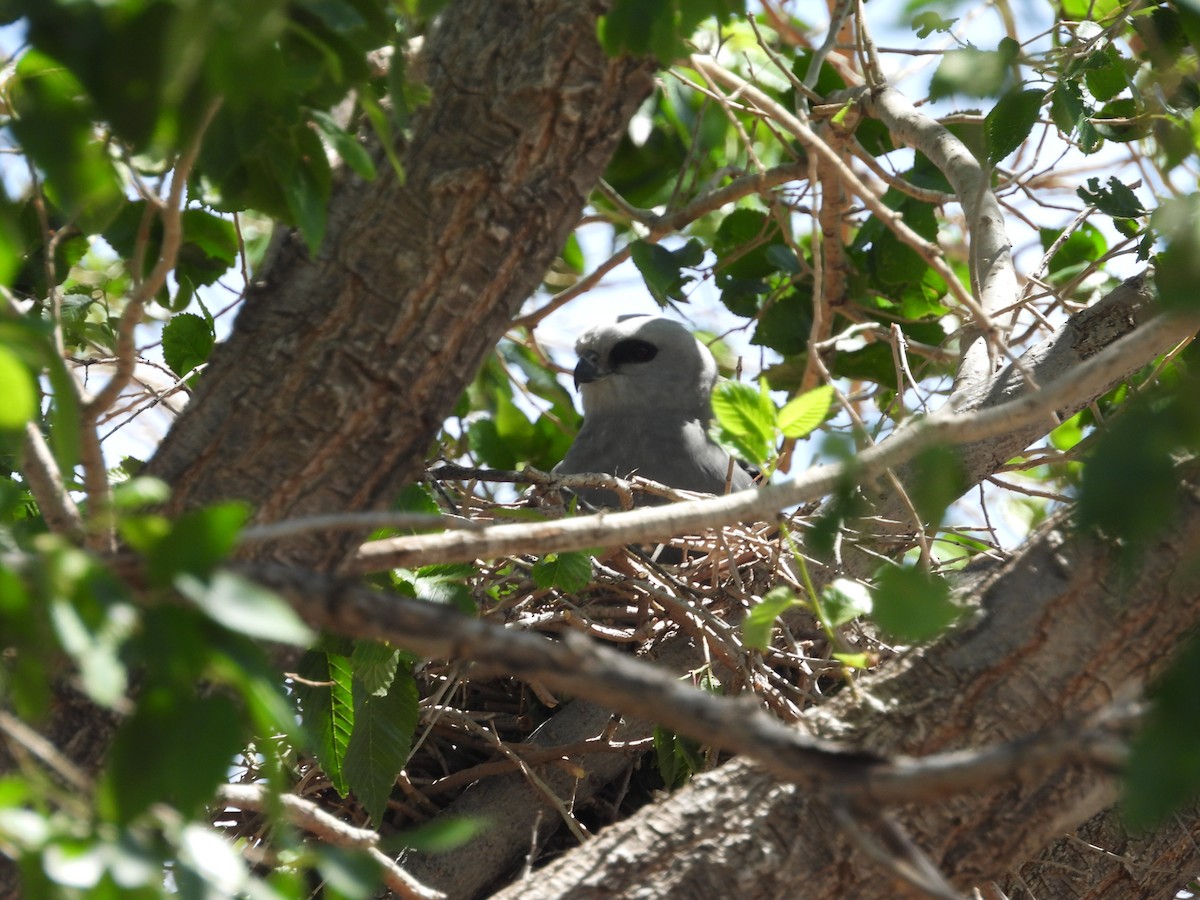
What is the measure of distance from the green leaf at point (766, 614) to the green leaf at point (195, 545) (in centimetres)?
103

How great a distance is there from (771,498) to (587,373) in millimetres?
3509

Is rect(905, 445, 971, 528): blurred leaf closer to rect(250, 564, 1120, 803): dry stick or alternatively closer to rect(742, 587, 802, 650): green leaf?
rect(250, 564, 1120, 803): dry stick

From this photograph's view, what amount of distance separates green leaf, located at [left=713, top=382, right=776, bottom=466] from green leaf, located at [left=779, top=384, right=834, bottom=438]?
28mm

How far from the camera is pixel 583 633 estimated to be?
10.2ft

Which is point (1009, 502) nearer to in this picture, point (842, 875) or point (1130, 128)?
point (1130, 128)

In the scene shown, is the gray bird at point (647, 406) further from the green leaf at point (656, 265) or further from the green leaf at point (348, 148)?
the green leaf at point (348, 148)

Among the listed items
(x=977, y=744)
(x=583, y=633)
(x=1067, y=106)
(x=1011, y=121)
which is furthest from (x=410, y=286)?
(x=583, y=633)

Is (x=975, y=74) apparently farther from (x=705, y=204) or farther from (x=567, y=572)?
(x=705, y=204)

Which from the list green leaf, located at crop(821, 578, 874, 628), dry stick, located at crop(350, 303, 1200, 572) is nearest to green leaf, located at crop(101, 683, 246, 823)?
dry stick, located at crop(350, 303, 1200, 572)

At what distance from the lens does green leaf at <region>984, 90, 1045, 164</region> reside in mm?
2342

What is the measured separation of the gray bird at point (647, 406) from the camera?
470 centimetres

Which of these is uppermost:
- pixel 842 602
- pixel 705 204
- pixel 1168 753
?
pixel 705 204

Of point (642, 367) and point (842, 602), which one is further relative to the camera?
point (642, 367)

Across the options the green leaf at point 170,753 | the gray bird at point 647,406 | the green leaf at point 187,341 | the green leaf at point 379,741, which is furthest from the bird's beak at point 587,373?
the green leaf at point 170,753
